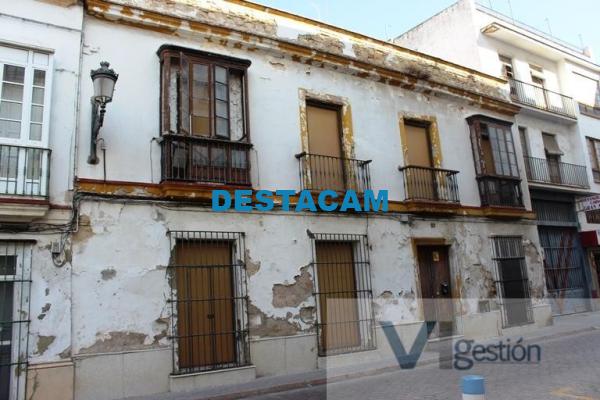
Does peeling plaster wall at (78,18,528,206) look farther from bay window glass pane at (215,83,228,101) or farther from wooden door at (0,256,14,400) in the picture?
wooden door at (0,256,14,400)

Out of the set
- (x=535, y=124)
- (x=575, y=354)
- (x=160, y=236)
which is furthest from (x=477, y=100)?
(x=160, y=236)

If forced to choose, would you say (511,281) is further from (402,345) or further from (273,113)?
(273,113)

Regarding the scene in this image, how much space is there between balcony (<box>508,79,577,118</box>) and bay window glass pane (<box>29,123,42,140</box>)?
13.5 m

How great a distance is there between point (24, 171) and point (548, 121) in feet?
53.2

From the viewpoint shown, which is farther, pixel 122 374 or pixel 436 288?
pixel 436 288

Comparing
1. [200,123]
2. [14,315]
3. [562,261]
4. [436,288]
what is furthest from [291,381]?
[562,261]

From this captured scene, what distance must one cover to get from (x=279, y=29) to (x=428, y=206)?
508 centimetres

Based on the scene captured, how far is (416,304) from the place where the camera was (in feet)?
35.0

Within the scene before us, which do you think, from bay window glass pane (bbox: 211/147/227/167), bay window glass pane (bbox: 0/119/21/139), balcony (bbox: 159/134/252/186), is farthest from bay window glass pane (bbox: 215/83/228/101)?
bay window glass pane (bbox: 0/119/21/139)

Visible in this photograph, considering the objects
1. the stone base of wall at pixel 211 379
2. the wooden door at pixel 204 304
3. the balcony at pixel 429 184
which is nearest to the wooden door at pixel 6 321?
the stone base of wall at pixel 211 379

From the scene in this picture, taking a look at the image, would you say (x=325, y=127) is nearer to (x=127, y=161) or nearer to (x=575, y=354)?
(x=127, y=161)

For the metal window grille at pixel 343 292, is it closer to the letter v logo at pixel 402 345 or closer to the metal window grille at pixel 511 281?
the letter v logo at pixel 402 345

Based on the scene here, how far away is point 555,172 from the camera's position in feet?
54.6

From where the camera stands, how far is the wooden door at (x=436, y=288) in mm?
11141
